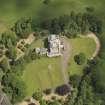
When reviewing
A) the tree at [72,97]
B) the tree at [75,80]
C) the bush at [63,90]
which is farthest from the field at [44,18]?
the tree at [72,97]

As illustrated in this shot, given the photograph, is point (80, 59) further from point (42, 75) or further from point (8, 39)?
point (8, 39)

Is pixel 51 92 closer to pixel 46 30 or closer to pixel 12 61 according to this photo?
pixel 12 61

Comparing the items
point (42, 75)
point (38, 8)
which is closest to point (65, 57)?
point (42, 75)

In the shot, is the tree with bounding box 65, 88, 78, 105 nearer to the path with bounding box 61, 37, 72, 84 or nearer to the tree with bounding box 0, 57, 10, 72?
the path with bounding box 61, 37, 72, 84

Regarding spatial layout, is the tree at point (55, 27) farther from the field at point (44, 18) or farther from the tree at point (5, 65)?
the tree at point (5, 65)

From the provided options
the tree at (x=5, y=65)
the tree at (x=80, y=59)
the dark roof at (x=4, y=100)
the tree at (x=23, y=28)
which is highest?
the tree at (x=23, y=28)
